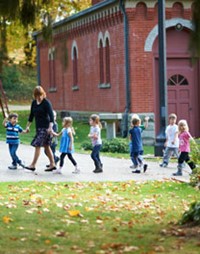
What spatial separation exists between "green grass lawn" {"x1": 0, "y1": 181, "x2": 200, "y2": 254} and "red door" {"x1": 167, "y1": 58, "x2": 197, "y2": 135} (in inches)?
634

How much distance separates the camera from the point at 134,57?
3172cm

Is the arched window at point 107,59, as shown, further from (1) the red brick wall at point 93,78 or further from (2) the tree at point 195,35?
(2) the tree at point 195,35

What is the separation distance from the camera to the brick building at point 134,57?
31719 mm

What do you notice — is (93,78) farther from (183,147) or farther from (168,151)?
(183,147)

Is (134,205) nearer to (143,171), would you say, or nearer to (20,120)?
(143,171)

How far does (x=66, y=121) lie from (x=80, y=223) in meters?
7.89

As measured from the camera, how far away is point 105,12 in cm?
3378

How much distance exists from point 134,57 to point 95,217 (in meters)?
19.7

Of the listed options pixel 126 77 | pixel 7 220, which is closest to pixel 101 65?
pixel 126 77

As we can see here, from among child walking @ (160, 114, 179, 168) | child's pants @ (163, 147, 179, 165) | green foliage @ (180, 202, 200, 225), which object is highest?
child walking @ (160, 114, 179, 168)

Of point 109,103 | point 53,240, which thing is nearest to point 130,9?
point 109,103

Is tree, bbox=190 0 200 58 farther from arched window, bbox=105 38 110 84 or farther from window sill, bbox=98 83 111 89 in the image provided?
window sill, bbox=98 83 111 89

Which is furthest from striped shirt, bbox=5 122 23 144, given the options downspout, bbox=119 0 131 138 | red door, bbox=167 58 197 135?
red door, bbox=167 58 197 135

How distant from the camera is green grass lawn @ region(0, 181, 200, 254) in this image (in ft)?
33.8
